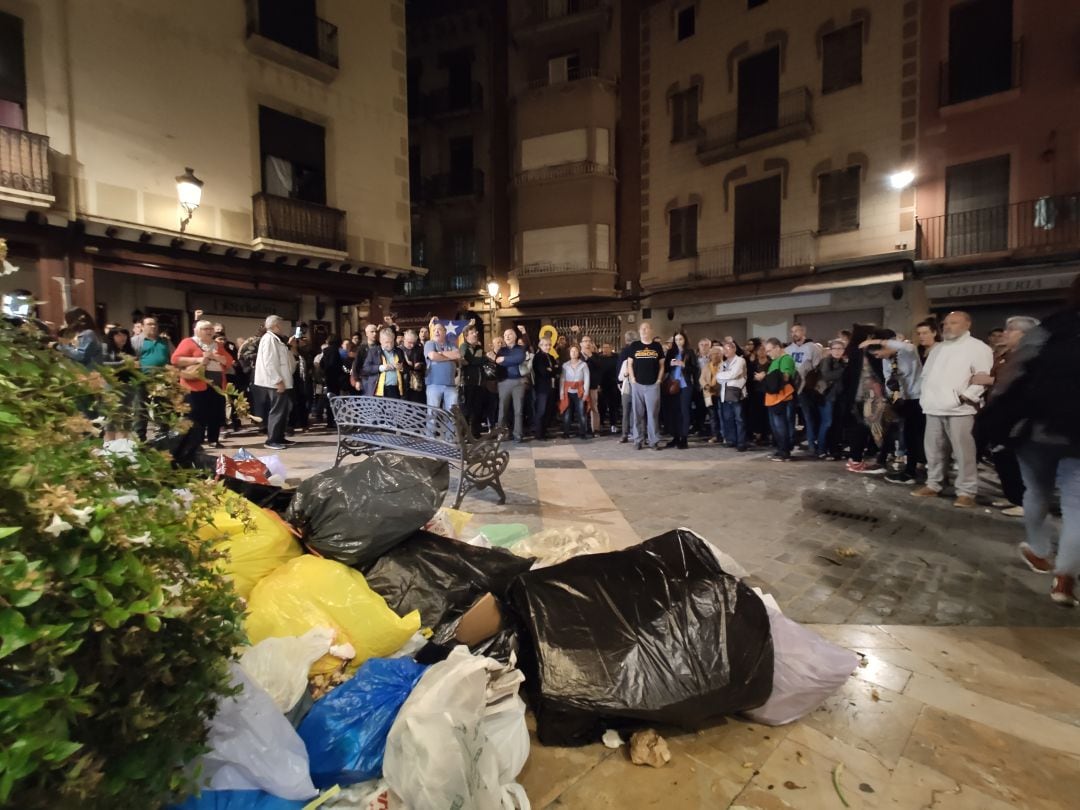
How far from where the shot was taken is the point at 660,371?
317 inches

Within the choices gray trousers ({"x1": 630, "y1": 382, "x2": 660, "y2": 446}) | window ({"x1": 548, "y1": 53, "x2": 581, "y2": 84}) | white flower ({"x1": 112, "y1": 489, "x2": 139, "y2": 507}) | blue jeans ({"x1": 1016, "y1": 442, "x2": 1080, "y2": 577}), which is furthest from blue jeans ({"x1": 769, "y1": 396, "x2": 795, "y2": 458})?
window ({"x1": 548, "y1": 53, "x2": 581, "y2": 84})

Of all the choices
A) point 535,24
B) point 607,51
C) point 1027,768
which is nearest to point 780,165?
point 607,51

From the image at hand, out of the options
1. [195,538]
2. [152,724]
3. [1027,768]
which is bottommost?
[1027,768]

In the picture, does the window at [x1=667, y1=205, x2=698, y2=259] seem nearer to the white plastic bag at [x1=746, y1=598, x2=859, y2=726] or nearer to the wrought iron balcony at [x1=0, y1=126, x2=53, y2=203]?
the wrought iron balcony at [x1=0, y1=126, x2=53, y2=203]

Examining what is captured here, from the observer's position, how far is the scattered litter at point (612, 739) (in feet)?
6.23

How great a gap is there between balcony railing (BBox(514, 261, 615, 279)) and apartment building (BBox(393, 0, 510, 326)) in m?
1.58

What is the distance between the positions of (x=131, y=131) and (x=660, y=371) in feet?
37.0

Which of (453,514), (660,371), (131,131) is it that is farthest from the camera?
(131,131)

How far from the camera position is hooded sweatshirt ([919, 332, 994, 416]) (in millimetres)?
4738

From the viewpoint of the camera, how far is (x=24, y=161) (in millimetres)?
9039

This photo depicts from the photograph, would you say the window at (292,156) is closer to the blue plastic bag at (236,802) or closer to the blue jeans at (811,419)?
the blue jeans at (811,419)

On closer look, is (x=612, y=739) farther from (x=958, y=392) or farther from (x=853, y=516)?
(x=958, y=392)

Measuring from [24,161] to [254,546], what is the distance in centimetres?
1126

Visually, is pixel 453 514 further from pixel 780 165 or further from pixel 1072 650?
pixel 780 165
